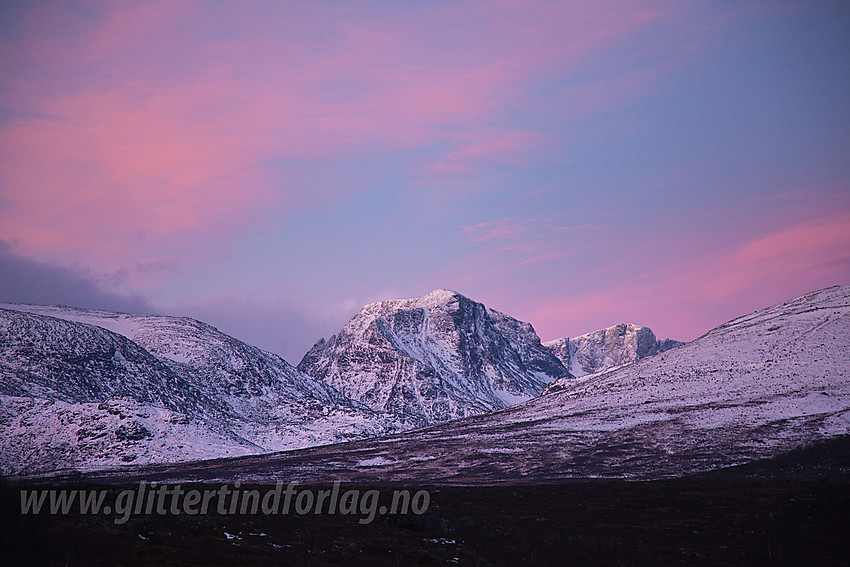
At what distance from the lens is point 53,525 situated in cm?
2372

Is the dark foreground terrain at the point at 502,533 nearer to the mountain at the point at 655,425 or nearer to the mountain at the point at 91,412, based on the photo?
the mountain at the point at 655,425

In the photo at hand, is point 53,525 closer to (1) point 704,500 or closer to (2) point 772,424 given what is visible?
(1) point 704,500

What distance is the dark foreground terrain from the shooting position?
2202 cm

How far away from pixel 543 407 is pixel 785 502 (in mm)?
109113

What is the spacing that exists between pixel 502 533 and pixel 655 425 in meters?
80.6

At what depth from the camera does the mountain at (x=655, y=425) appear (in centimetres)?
8538

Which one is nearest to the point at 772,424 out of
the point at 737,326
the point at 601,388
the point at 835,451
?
the point at 835,451

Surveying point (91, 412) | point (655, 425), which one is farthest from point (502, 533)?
point (91, 412)

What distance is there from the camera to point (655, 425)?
348 ft

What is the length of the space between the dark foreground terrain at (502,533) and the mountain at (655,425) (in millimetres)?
31821

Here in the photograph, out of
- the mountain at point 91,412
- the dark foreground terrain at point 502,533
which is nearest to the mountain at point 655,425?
the mountain at point 91,412

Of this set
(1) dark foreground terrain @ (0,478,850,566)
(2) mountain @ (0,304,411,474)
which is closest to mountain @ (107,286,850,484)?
(2) mountain @ (0,304,411,474)

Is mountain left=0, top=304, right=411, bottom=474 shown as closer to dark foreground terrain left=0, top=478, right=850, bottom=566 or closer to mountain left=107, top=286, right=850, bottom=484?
mountain left=107, top=286, right=850, bottom=484

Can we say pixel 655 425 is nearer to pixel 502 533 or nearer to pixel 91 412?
pixel 502 533
